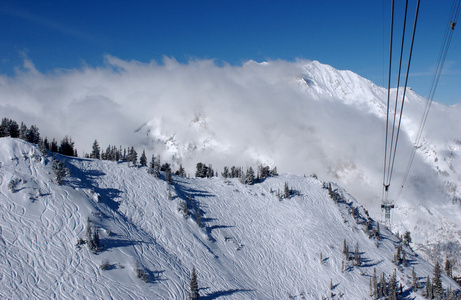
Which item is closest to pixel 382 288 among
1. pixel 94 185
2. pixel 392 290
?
pixel 392 290

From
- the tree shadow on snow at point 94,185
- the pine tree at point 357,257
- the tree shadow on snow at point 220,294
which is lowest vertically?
the tree shadow on snow at point 220,294

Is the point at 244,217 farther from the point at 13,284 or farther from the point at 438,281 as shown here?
the point at 13,284

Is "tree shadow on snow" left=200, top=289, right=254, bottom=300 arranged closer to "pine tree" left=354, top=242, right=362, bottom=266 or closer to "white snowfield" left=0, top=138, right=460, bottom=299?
"white snowfield" left=0, top=138, right=460, bottom=299

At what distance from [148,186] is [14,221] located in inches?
1419

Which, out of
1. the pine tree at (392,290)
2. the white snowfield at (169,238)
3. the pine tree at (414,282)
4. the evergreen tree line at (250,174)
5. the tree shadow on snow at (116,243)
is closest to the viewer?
the white snowfield at (169,238)

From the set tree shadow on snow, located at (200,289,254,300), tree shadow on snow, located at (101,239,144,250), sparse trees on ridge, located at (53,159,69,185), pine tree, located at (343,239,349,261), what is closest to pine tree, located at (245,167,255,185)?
pine tree, located at (343,239,349,261)

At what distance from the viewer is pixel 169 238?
237ft

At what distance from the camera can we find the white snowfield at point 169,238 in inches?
2028

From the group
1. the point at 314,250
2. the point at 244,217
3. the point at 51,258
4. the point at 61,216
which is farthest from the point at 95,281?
the point at 314,250

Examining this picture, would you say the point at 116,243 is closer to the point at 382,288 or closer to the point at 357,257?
the point at 382,288

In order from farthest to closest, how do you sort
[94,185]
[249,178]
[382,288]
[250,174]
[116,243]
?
[250,174] → [249,178] → [94,185] → [382,288] → [116,243]

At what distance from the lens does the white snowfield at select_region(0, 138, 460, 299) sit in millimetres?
51500

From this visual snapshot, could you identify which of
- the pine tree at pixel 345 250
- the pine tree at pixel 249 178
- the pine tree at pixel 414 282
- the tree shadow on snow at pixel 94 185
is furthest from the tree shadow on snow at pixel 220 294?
the pine tree at pixel 414 282

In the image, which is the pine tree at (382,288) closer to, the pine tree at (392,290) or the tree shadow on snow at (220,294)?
the pine tree at (392,290)
